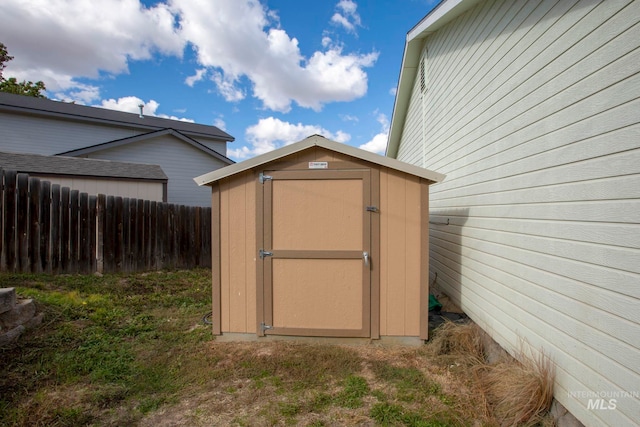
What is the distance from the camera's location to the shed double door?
3949 millimetres

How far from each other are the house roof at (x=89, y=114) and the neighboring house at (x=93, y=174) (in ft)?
15.4

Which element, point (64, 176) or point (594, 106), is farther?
point (64, 176)

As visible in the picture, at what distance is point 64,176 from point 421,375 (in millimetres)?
9864

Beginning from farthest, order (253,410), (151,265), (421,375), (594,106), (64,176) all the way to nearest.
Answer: (64,176), (151,265), (421,375), (253,410), (594,106)

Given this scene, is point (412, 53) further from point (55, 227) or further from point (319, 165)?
point (55, 227)

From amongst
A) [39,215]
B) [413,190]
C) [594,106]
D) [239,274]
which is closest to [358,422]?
[239,274]

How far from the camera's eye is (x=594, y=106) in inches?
84.1

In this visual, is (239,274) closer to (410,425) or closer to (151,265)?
(410,425)

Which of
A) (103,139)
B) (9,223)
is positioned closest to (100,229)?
(9,223)

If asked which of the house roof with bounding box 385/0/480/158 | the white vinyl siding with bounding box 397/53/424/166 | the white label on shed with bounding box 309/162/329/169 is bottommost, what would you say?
the white label on shed with bounding box 309/162/329/169

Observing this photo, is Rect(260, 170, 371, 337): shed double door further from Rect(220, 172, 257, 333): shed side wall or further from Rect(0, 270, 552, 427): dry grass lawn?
Rect(0, 270, 552, 427): dry grass lawn

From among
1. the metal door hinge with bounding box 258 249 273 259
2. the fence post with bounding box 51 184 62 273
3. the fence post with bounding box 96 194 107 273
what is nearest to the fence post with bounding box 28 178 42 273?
the fence post with bounding box 51 184 62 273

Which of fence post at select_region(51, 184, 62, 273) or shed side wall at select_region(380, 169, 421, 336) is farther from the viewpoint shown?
fence post at select_region(51, 184, 62, 273)

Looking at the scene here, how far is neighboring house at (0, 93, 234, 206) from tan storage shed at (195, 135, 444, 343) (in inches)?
438
